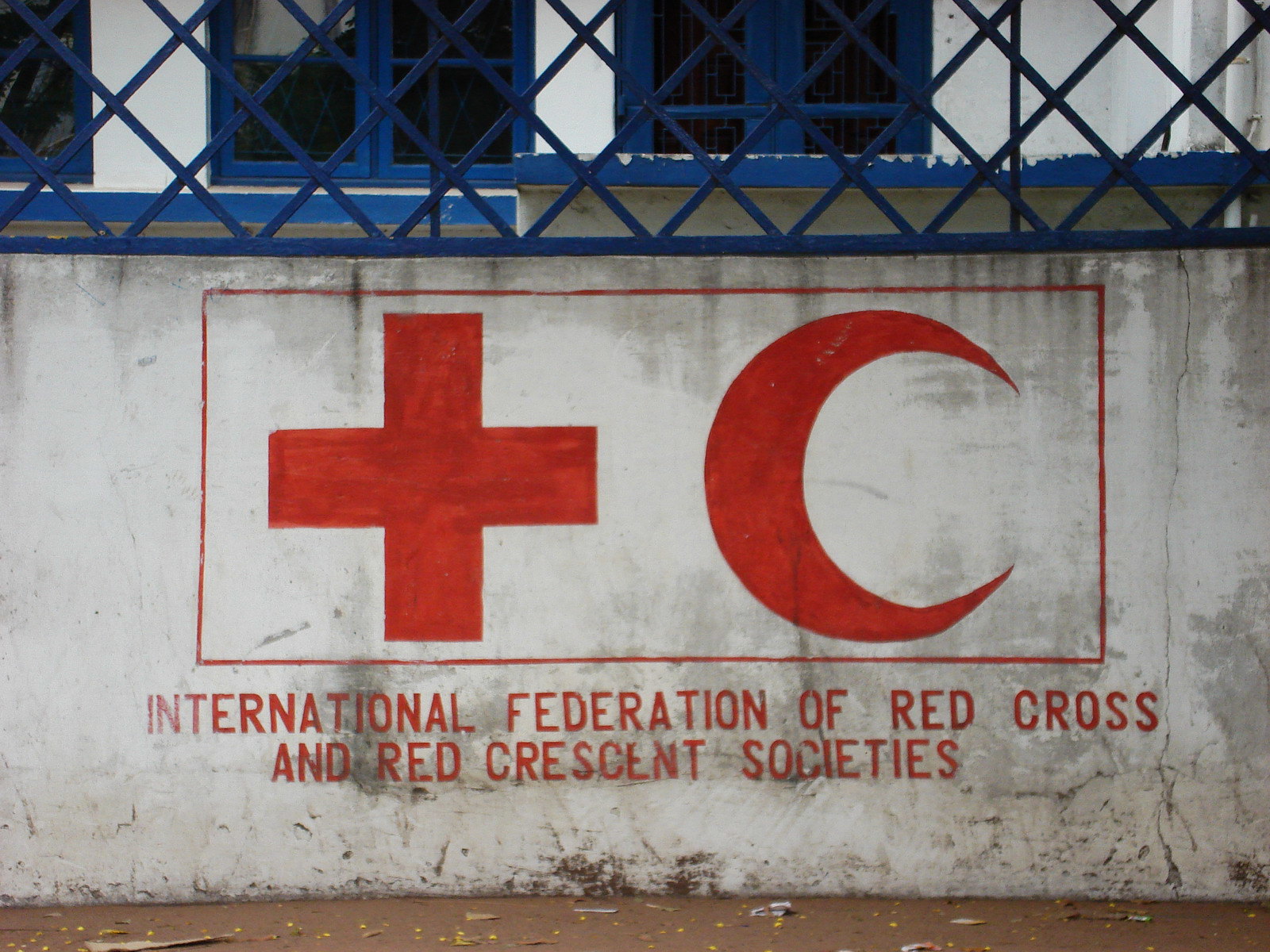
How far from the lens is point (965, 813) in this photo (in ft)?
10.7

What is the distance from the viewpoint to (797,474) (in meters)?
3.31

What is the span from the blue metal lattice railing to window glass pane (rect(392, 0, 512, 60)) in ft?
0.24

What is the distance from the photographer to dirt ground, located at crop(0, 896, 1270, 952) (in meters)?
3.02

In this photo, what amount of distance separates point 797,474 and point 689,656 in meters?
0.62

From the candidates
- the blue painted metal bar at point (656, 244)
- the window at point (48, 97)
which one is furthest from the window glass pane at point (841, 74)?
the window at point (48, 97)

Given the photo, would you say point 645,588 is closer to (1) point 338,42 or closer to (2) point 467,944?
(2) point 467,944

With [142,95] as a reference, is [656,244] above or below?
below

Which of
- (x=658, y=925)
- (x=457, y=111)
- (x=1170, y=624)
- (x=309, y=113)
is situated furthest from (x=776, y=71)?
(x=658, y=925)

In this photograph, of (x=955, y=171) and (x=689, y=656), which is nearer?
(x=689, y=656)

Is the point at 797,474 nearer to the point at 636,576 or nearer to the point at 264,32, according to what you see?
the point at 636,576

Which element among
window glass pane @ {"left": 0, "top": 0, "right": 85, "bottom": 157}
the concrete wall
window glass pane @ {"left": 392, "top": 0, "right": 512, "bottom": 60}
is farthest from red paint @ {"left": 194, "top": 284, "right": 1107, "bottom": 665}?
window glass pane @ {"left": 0, "top": 0, "right": 85, "bottom": 157}

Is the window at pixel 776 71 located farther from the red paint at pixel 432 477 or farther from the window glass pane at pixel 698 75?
the red paint at pixel 432 477

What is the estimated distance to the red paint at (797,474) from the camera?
10.8 feet

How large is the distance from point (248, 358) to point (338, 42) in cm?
407
